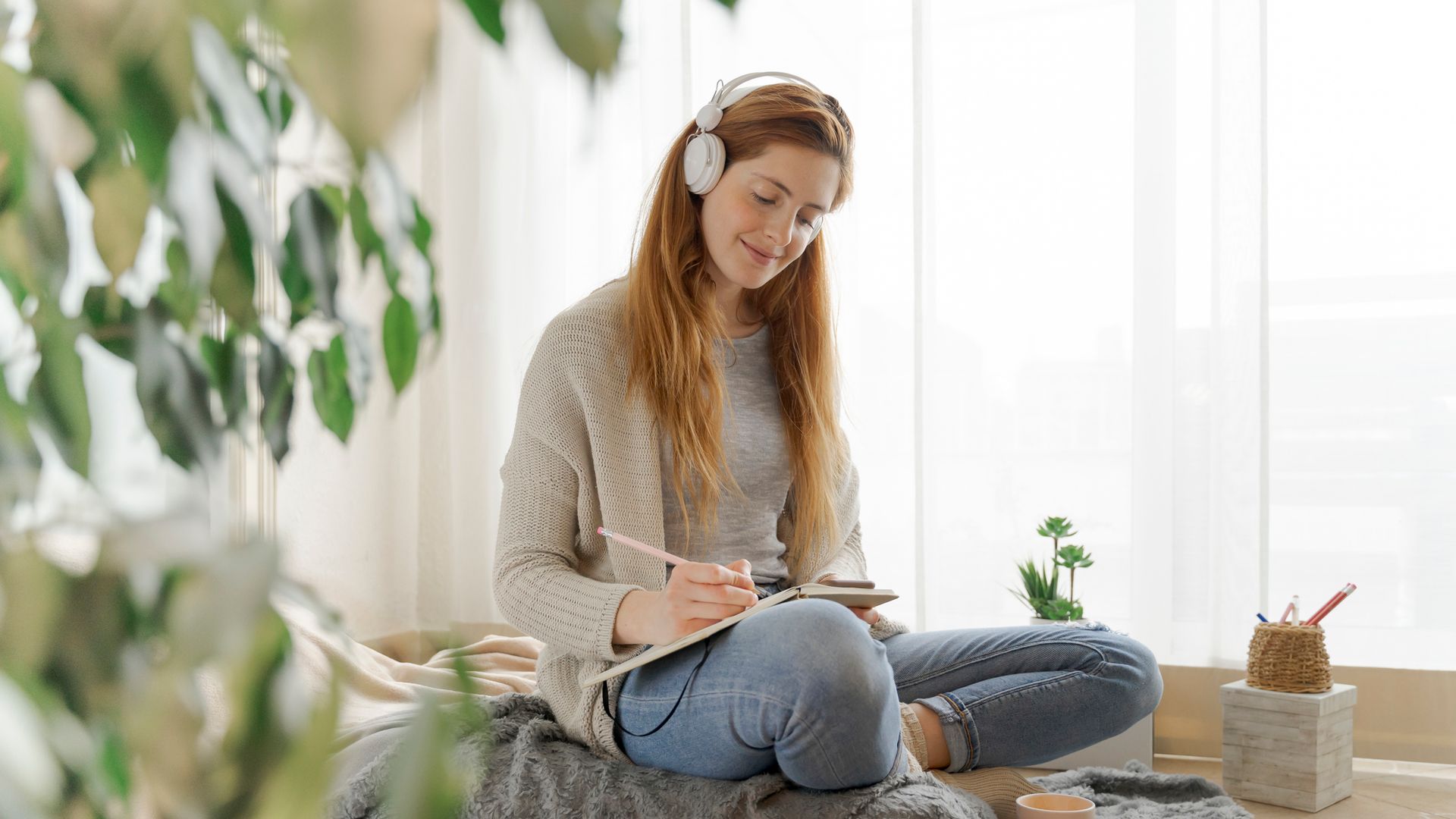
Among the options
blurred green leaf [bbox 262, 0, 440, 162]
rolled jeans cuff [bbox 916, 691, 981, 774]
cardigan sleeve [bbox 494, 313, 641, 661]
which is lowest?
rolled jeans cuff [bbox 916, 691, 981, 774]

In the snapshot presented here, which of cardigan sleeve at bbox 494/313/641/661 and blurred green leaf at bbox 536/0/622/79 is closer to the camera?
blurred green leaf at bbox 536/0/622/79

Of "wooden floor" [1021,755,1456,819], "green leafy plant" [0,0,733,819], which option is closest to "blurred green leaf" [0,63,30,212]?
"green leafy plant" [0,0,733,819]

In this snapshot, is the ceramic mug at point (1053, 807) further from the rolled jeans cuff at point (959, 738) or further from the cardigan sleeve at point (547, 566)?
the cardigan sleeve at point (547, 566)

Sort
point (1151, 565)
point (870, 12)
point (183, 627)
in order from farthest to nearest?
point (870, 12), point (1151, 565), point (183, 627)

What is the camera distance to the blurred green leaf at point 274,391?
256 millimetres

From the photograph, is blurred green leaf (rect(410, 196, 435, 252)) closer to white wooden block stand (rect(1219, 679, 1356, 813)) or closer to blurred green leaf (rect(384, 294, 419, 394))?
blurred green leaf (rect(384, 294, 419, 394))

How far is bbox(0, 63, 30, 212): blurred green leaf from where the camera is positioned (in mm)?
186

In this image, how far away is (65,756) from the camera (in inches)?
7.1

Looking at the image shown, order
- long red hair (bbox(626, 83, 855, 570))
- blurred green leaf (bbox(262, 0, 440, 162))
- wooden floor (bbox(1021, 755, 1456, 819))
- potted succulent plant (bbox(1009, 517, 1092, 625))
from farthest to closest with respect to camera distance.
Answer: potted succulent plant (bbox(1009, 517, 1092, 625)) < wooden floor (bbox(1021, 755, 1456, 819)) < long red hair (bbox(626, 83, 855, 570)) < blurred green leaf (bbox(262, 0, 440, 162))

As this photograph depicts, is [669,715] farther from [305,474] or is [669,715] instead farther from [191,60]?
[305,474]

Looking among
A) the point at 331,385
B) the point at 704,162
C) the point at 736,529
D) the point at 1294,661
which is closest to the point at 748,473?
the point at 736,529

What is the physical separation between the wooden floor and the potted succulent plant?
27 centimetres

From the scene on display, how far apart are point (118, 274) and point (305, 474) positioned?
249cm

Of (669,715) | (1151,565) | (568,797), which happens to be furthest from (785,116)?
(1151,565)
